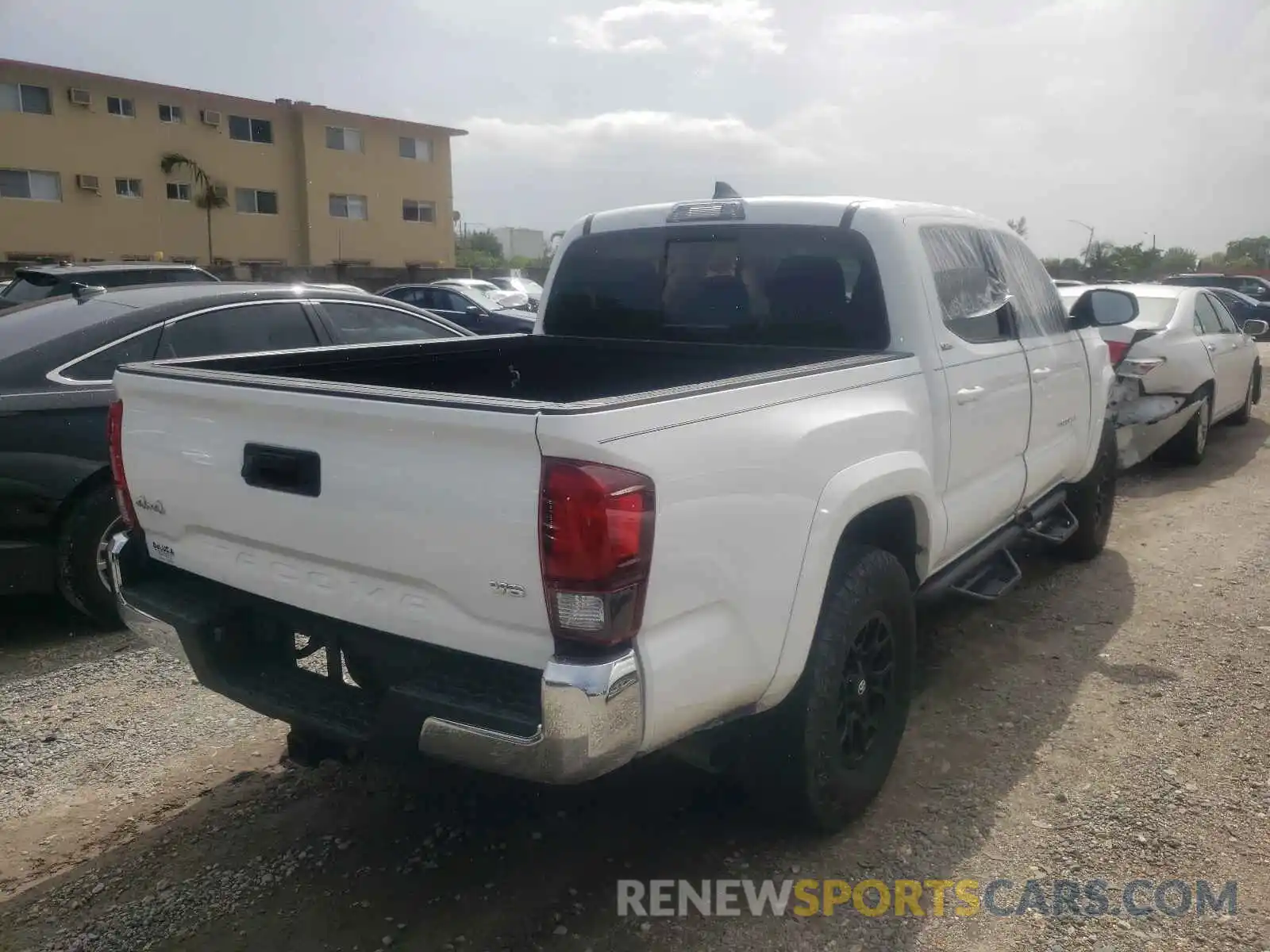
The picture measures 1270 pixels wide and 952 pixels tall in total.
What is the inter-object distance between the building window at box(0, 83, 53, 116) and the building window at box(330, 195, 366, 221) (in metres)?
8.87

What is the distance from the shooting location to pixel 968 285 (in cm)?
410

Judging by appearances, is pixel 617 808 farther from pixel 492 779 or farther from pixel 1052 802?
pixel 1052 802

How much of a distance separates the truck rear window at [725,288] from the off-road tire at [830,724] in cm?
93

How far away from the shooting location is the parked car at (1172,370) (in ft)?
25.7

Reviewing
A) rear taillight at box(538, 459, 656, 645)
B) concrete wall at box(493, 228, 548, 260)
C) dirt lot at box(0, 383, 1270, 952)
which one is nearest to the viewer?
rear taillight at box(538, 459, 656, 645)

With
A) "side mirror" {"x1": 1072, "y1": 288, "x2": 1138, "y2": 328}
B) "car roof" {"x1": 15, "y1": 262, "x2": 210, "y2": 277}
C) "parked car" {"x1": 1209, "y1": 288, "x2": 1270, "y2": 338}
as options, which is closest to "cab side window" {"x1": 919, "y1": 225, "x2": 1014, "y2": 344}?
"side mirror" {"x1": 1072, "y1": 288, "x2": 1138, "y2": 328}

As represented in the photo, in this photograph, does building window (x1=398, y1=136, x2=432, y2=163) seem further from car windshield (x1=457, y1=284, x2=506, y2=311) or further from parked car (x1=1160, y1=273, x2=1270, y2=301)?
parked car (x1=1160, y1=273, x2=1270, y2=301)

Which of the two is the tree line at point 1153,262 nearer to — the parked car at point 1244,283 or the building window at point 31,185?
the parked car at point 1244,283

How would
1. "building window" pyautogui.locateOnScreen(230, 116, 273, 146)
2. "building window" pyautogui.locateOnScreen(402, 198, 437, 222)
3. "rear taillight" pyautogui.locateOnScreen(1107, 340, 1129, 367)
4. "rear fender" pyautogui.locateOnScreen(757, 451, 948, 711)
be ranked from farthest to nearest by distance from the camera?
1. "building window" pyautogui.locateOnScreen(402, 198, 437, 222)
2. "building window" pyautogui.locateOnScreen(230, 116, 273, 146)
3. "rear taillight" pyautogui.locateOnScreen(1107, 340, 1129, 367)
4. "rear fender" pyautogui.locateOnScreen(757, 451, 948, 711)

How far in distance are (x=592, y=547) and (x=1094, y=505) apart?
460 centimetres

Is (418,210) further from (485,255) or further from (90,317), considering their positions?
(90,317)

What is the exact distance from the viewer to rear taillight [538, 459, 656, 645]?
2.17m

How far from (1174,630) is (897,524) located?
2437 millimetres

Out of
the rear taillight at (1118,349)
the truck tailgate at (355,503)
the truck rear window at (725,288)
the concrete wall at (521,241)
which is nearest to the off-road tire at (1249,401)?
the rear taillight at (1118,349)
